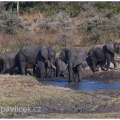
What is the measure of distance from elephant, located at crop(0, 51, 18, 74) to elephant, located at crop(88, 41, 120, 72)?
3.91 meters

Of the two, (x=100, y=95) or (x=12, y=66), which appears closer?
(x=100, y=95)

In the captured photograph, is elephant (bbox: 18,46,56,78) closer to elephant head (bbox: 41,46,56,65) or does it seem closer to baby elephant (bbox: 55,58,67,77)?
elephant head (bbox: 41,46,56,65)

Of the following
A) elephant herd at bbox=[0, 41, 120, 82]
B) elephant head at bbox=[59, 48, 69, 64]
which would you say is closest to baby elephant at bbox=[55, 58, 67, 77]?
elephant herd at bbox=[0, 41, 120, 82]

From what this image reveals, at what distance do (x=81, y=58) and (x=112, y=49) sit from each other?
4.99 m

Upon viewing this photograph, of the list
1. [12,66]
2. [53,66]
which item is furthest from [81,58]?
[12,66]

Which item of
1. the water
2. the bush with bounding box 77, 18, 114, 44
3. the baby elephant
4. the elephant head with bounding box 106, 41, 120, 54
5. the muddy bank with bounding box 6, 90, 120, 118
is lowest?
the muddy bank with bounding box 6, 90, 120, 118

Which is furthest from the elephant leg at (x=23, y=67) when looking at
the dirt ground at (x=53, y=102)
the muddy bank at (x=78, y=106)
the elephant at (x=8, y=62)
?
the muddy bank at (x=78, y=106)

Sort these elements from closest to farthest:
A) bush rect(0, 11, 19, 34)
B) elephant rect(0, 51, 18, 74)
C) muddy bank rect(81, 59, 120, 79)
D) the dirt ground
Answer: the dirt ground, muddy bank rect(81, 59, 120, 79), elephant rect(0, 51, 18, 74), bush rect(0, 11, 19, 34)

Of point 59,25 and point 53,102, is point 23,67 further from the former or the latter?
point 59,25

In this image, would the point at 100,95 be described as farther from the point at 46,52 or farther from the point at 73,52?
the point at 46,52

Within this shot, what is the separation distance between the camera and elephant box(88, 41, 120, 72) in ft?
97.4

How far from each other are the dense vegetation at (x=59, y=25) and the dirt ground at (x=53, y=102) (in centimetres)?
1569

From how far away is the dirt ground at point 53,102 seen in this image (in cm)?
1352

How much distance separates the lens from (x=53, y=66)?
2731 centimetres
